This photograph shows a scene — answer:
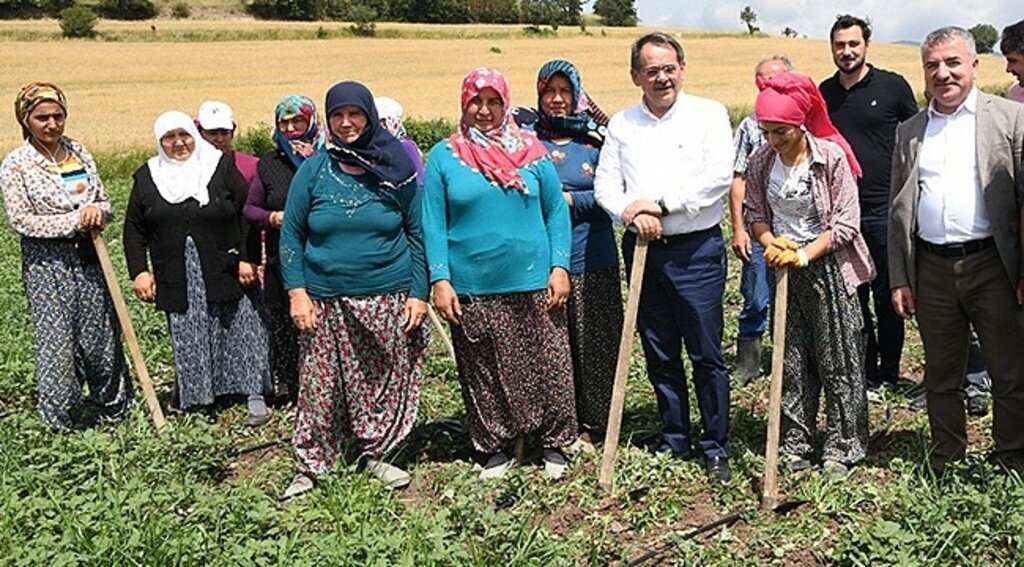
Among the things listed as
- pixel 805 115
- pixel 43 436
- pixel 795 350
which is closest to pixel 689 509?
pixel 795 350

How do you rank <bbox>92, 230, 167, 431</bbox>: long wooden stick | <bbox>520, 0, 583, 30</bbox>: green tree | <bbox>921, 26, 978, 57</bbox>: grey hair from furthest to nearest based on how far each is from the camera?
<bbox>520, 0, 583, 30</bbox>: green tree < <bbox>92, 230, 167, 431</bbox>: long wooden stick < <bbox>921, 26, 978, 57</bbox>: grey hair

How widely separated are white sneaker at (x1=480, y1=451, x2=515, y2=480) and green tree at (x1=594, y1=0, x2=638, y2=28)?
249ft

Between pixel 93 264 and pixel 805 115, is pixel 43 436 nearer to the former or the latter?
pixel 93 264

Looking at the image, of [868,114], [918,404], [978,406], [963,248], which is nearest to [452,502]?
[963,248]

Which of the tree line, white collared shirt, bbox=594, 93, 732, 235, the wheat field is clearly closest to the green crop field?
white collared shirt, bbox=594, 93, 732, 235

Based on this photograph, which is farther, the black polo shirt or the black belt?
the black polo shirt

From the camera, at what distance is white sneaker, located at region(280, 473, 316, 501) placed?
14.1ft

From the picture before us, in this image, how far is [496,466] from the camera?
449 cm

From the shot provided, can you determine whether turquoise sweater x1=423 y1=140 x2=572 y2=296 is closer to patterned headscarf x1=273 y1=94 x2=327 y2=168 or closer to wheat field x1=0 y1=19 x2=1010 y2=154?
patterned headscarf x1=273 y1=94 x2=327 y2=168

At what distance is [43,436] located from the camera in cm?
489

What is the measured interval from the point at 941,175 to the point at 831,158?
1.44 ft

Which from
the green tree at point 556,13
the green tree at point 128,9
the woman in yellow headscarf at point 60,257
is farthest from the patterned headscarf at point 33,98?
the green tree at point 556,13

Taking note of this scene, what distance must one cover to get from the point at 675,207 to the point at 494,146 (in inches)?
33.0

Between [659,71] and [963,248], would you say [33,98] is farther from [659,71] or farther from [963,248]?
[963,248]
